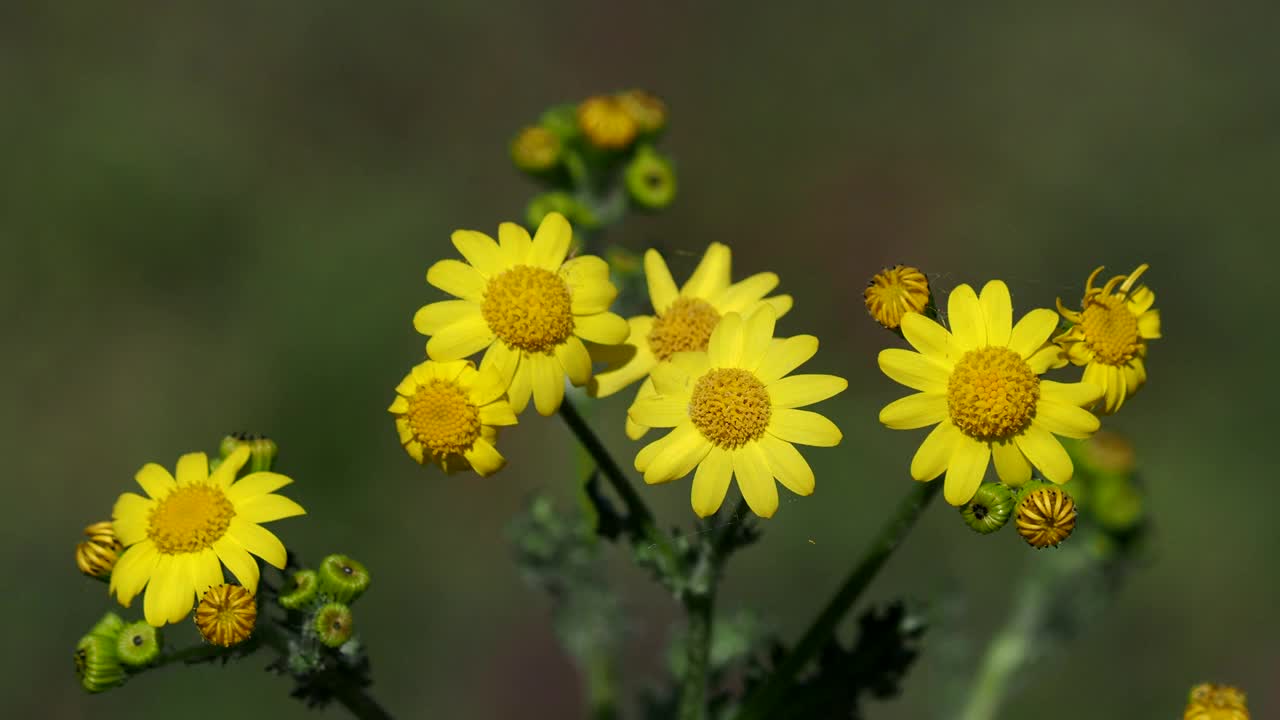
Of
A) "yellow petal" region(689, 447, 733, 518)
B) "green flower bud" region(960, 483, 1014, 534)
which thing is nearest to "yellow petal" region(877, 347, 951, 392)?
"green flower bud" region(960, 483, 1014, 534)

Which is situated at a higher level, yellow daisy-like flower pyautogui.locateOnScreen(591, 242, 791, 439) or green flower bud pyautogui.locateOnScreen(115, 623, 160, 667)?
yellow daisy-like flower pyautogui.locateOnScreen(591, 242, 791, 439)

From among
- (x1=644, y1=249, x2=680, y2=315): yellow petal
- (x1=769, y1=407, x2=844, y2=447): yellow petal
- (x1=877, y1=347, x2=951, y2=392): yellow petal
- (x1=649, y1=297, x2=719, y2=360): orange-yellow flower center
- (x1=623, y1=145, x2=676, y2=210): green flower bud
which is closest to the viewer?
(x1=877, y1=347, x2=951, y2=392): yellow petal

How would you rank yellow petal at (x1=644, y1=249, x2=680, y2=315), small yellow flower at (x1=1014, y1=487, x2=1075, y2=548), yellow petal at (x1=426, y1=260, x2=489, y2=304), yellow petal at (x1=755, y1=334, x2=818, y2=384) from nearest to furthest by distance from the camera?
small yellow flower at (x1=1014, y1=487, x2=1075, y2=548)
yellow petal at (x1=755, y1=334, x2=818, y2=384)
yellow petal at (x1=426, y1=260, x2=489, y2=304)
yellow petal at (x1=644, y1=249, x2=680, y2=315)

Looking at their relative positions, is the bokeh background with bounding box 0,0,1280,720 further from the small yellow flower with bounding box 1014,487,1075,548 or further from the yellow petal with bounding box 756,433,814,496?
the small yellow flower with bounding box 1014,487,1075,548

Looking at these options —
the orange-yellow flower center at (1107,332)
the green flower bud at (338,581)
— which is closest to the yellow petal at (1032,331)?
the orange-yellow flower center at (1107,332)

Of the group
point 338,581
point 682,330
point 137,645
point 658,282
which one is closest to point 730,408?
point 682,330

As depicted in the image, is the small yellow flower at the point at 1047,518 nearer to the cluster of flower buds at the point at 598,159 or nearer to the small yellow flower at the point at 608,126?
the cluster of flower buds at the point at 598,159

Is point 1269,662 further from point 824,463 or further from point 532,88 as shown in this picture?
point 532,88
